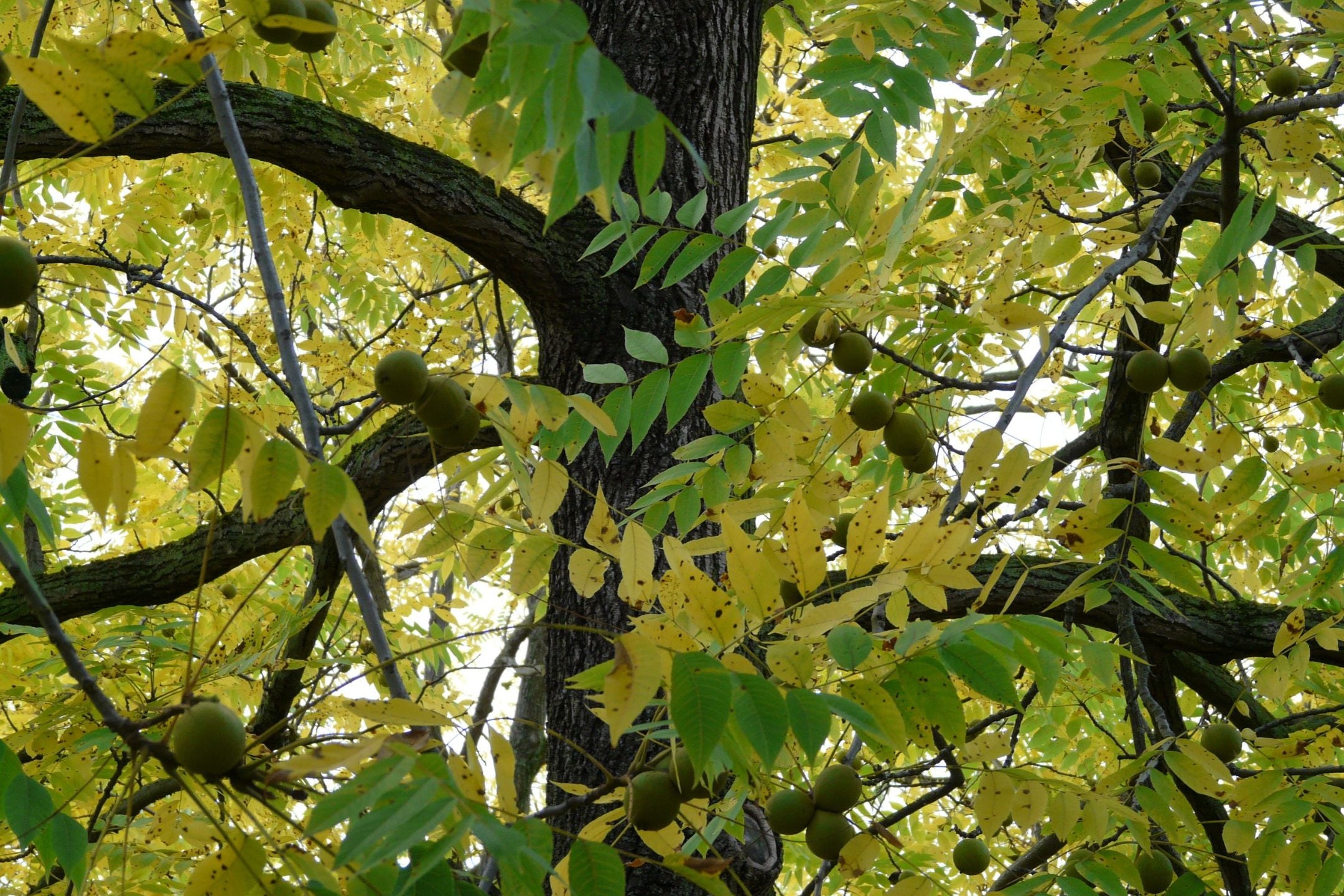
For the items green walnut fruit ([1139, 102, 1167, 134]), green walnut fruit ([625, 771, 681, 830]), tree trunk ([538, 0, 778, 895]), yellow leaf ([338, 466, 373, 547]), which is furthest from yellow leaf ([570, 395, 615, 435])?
green walnut fruit ([1139, 102, 1167, 134])

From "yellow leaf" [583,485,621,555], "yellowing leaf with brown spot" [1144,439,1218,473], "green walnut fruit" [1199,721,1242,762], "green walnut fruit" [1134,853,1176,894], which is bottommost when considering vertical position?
"green walnut fruit" [1134,853,1176,894]

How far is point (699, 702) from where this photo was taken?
1141mm

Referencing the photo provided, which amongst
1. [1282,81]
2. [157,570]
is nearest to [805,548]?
[1282,81]

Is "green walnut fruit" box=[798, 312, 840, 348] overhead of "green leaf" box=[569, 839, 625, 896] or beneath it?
overhead

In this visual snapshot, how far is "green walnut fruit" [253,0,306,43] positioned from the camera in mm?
1419

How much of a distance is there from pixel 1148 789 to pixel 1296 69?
7.49 ft

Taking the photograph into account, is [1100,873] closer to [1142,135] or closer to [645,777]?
[645,777]

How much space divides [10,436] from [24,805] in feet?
2.38

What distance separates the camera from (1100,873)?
74.5 inches

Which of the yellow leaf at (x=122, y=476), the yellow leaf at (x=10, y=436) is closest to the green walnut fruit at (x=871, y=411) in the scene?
the yellow leaf at (x=122, y=476)

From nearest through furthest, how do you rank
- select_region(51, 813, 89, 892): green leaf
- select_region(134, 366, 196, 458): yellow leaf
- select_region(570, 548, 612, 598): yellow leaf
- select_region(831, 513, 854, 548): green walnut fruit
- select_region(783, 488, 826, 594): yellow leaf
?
select_region(134, 366, 196, 458): yellow leaf < select_region(783, 488, 826, 594): yellow leaf < select_region(51, 813, 89, 892): green leaf < select_region(570, 548, 612, 598): yellow leaf < select_region(831, 513, 854, 548): green walnut fruit

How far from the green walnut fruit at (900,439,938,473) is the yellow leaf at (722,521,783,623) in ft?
2.54

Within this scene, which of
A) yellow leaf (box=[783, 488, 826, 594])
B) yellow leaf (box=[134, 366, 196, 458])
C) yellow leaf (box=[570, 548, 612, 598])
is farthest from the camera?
yellow leaf (box=[570, 548, 612, 598])

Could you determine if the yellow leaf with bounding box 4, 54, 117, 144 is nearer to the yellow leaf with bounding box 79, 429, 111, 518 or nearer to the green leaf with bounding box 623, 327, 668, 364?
the yellow leaf with bounding box 79, 429, 111, 518
